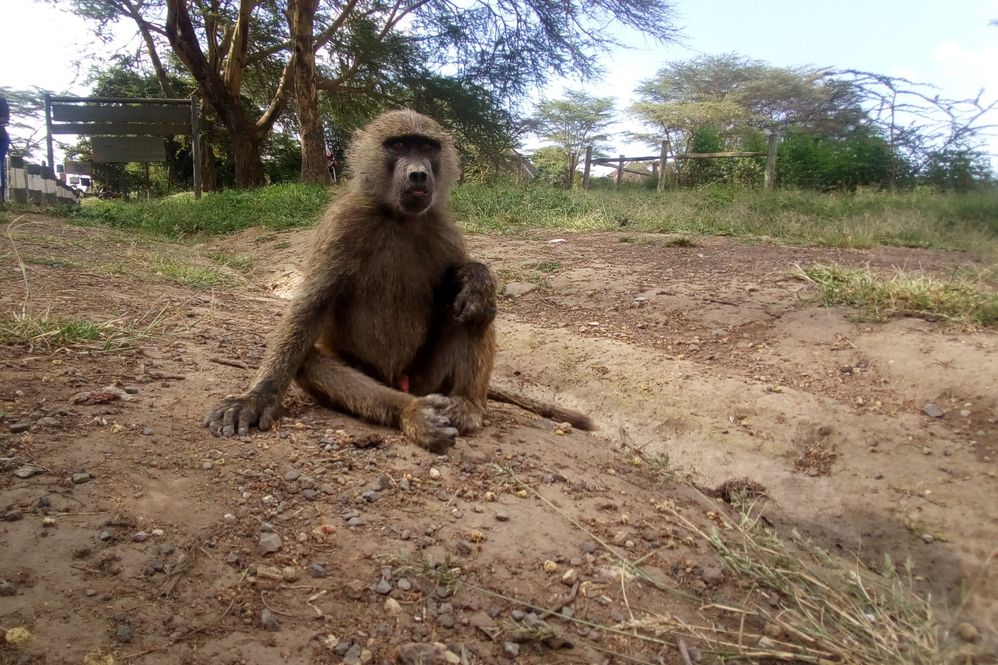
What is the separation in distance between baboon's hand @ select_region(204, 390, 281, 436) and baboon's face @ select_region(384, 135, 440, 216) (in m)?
1.12

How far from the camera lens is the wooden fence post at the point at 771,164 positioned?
1354 centimetres

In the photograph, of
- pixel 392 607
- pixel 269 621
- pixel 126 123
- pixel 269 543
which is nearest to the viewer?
pixel 269 621

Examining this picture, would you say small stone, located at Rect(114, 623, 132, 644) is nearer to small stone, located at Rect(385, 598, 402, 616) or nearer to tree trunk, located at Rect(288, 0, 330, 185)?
small stone, located at Rect(385, 598, 402, 616)

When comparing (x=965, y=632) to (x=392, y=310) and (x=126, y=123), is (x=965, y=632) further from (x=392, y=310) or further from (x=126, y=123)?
(x=126, y=123)

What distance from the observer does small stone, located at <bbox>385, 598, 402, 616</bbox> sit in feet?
5.91

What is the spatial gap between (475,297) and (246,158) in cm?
1417

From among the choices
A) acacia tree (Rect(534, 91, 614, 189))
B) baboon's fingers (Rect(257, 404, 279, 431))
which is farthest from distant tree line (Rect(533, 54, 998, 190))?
baboon's fingers (Rect(257, 404, 279, 431))

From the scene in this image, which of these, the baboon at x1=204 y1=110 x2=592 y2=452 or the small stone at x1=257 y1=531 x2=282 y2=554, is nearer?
the small stone at x1=257 y1=531 x2=282 y2=554

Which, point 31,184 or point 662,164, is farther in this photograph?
point 662,164

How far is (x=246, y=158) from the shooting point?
620 inches

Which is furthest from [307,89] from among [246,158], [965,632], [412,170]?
[965,632]

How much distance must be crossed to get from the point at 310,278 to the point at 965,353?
11.4ft

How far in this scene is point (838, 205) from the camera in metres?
10.5

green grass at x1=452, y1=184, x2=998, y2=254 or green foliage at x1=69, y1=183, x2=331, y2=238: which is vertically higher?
green grass at x1=452, y1=184, x2=998, y2=254
